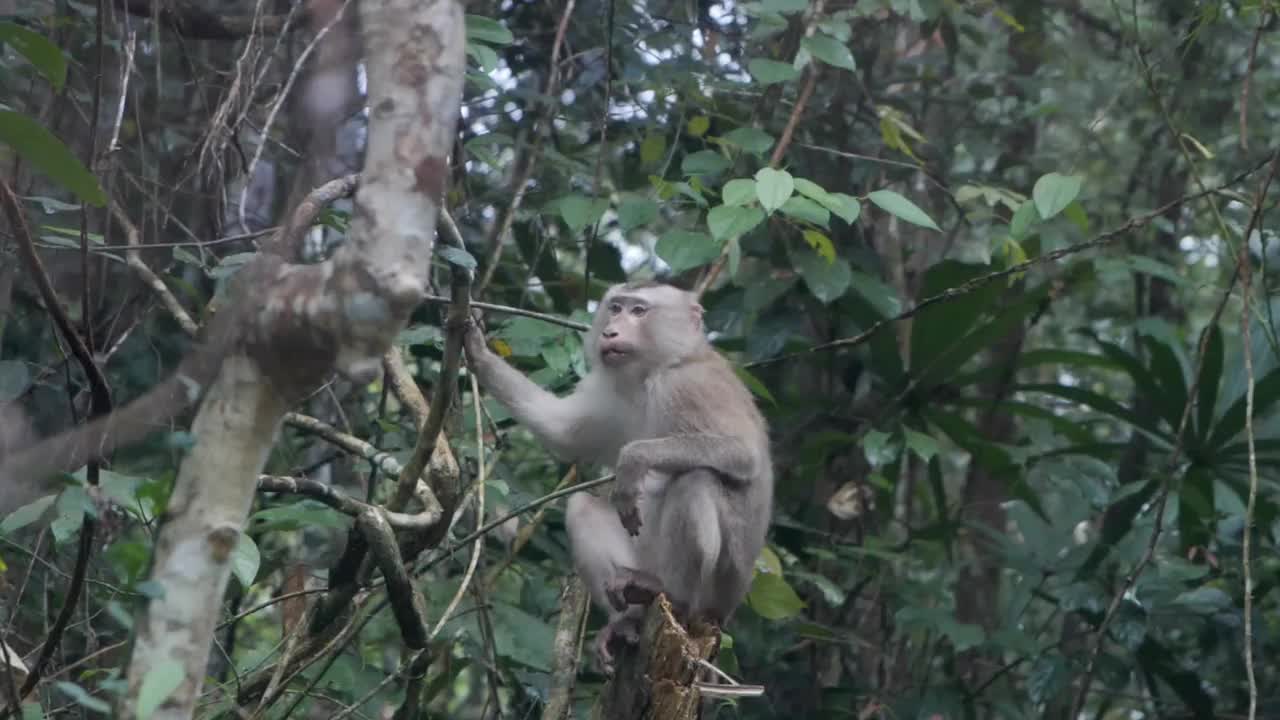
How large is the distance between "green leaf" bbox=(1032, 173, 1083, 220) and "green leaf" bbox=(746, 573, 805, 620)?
6.37ft

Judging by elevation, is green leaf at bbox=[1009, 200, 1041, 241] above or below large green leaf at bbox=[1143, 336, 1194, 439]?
above

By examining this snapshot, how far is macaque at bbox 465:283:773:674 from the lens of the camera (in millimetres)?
5508

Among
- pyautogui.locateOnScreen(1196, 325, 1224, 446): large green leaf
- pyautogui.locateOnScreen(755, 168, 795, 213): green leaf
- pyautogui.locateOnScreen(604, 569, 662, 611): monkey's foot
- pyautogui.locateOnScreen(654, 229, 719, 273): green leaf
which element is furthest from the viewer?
pyautogui.locateOnScreen(1196, 325, 1224, 446): large green leaf

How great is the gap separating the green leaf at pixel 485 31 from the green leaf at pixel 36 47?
1.76 metres

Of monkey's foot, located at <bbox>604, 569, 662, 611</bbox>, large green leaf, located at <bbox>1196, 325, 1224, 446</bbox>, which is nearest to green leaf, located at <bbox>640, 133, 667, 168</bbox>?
monkey's foot, located at <bbox>604, 569, 662, 611</bbox>

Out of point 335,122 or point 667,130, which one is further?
point 667,130

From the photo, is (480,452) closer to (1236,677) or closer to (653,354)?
(653,354)

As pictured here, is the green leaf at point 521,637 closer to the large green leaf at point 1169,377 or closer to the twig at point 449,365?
the twig at point 449,365

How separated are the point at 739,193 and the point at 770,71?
3.80 feet

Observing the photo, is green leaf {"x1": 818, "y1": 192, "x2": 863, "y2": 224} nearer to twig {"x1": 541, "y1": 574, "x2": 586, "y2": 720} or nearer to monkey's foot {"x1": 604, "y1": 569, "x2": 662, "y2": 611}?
monkey's foot {"x1": 604, "y1": 569, "x2": 662, "y2": 611}

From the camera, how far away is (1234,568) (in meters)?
7.77

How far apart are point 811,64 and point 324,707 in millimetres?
3884

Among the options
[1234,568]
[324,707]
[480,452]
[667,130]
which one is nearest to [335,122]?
[480,452]

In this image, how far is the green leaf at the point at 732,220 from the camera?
5043mm
